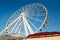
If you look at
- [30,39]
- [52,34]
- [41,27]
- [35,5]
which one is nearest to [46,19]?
[41,27]

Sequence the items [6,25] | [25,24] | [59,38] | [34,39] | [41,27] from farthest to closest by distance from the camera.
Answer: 1. [6,25]
2. [25,24]
3. [41,27]
4. [34,39]
5. [59,38]

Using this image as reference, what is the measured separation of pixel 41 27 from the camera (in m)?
69.8

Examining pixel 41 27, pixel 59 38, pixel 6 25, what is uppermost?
pixel 6 25

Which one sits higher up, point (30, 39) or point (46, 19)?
point (46, 19)

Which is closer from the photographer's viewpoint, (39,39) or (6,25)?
(39,39)

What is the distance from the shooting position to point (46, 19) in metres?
71.4

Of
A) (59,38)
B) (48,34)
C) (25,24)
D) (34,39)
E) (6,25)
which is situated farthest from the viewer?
(6,25)

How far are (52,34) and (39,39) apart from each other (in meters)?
5.02

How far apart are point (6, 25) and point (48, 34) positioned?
35907 millimetres

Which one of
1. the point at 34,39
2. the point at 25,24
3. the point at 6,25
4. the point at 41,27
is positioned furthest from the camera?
the point at 6,25

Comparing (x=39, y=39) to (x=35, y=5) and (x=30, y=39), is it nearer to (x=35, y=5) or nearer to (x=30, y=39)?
(x=30, y=39)

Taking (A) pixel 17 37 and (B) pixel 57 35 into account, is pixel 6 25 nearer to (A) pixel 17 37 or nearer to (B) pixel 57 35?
(A) pixel 17 37

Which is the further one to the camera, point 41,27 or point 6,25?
point 6,25

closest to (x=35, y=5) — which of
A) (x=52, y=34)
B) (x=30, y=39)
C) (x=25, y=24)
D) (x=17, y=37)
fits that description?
(x=25, y=24)
